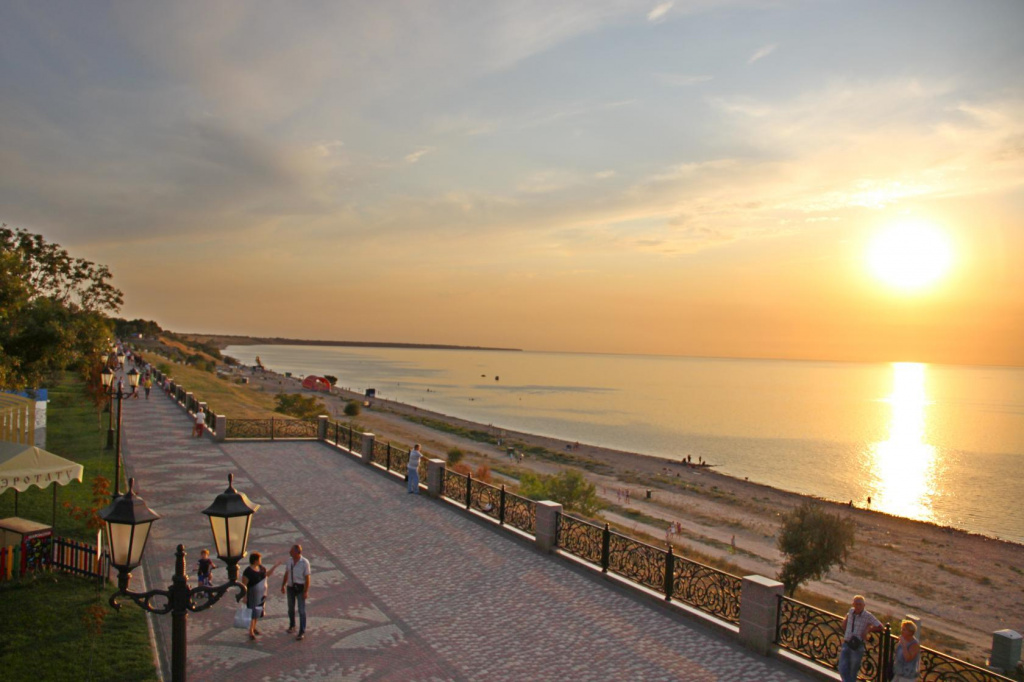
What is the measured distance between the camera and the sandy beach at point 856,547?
90.5ft

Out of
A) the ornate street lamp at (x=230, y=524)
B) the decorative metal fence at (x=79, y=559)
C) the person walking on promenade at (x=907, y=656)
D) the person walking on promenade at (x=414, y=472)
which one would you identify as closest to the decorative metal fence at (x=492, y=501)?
the person walking on promenade at (x=414, y=472)

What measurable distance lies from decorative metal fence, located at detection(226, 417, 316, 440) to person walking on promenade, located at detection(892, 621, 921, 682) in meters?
25.6

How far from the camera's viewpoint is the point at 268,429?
30016 mm

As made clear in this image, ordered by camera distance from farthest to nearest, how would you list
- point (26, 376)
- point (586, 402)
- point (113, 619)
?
point (586, 402)
point (26, 376)
point (113, 619)

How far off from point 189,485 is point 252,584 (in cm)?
1172

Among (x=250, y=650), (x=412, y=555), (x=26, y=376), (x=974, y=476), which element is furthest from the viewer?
(x=974, y=476)

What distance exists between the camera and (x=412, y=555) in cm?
1390

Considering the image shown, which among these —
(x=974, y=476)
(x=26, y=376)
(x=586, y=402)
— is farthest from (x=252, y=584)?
(x=586, y=402)

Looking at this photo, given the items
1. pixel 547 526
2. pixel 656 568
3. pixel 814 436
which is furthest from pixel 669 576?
pixel 814 436

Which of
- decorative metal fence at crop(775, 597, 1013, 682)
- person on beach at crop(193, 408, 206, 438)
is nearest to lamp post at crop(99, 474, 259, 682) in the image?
decorative metal fence at crop(775, 597, 1013, 682)

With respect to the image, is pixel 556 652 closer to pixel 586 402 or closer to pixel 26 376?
pixel 26 376

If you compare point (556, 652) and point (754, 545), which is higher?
point (556, 652)

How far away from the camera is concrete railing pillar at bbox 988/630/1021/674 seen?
1744 centimetres

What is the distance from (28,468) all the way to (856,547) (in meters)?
37.8
